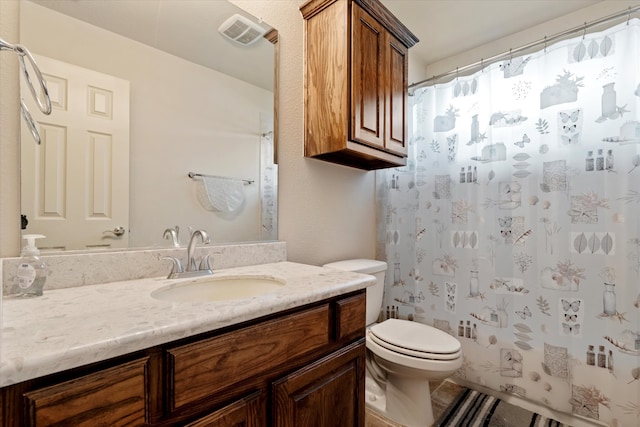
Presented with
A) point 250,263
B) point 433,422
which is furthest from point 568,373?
point 250,263

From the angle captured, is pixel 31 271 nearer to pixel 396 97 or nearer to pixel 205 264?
pixel 205 264

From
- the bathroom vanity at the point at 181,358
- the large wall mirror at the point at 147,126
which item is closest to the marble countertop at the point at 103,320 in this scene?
the bathroom vanity at the point at 181,358

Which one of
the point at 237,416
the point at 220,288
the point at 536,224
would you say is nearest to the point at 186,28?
the point at 220,288

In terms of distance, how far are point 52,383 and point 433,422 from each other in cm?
170

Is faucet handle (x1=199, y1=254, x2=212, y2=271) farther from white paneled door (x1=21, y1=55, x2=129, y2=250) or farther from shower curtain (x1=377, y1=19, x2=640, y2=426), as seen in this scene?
shower curtain (x1=377, y1=19, x2=640, y2=426)

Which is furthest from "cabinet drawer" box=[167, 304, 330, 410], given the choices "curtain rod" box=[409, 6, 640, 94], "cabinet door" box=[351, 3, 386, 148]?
"curtain rod" box=[409, 6, 640, 94]

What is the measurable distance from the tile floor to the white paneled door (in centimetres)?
151

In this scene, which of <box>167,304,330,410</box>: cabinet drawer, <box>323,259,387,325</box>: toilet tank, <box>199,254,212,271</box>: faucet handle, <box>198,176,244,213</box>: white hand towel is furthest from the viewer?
<box>323,259,387,325</box>: toilet tank

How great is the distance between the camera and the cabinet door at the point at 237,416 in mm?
623

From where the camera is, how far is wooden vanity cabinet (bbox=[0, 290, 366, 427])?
1.51 feet

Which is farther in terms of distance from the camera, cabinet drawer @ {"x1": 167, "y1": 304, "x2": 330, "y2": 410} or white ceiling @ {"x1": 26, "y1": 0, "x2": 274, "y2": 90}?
white ceiling @ {"x1": 26, "y1": 0, "x2": 274, "y2": 90}

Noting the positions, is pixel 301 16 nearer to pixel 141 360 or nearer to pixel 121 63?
pixel 121 63

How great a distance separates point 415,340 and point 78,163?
1.63 meters

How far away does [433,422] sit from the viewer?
1518 millimetres
